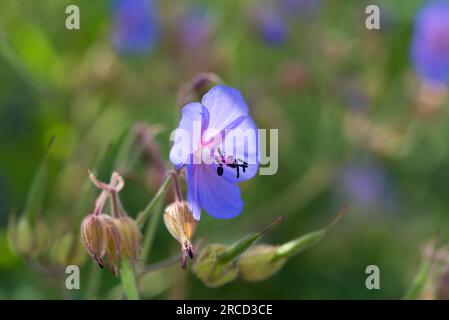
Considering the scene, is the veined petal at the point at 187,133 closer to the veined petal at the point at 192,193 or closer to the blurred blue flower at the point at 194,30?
the veined petal at the point at 192,193

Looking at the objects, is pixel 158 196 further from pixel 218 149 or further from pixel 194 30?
pixel 194 30

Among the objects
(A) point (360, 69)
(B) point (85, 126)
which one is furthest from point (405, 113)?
(B) point (85, 126)

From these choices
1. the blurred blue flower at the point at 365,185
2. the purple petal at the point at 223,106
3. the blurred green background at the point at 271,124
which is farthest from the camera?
the blurred blue flower at the point at 365,185

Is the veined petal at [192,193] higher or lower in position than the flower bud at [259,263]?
higher

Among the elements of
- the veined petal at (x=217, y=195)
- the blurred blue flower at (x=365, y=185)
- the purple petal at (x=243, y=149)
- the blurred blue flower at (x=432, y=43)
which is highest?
the blurred blue flower at (x=432, y=43)

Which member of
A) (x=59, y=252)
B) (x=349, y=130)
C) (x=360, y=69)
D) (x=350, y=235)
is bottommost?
(x=350, y=235)

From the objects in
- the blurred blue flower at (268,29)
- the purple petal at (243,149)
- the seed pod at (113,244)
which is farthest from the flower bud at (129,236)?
the blurred blue flower at (268,29)
